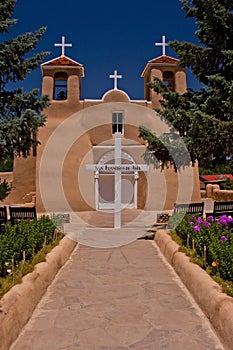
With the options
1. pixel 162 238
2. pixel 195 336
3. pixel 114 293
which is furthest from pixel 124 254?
pixel 195 336

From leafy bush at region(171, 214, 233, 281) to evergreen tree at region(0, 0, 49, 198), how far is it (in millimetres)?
4735

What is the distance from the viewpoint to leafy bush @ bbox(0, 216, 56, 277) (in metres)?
6.29

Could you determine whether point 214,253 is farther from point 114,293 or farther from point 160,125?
point 160,125

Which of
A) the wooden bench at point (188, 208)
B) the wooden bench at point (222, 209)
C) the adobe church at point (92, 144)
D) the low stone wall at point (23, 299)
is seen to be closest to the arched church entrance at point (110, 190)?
the adobe church at point (92, 144)

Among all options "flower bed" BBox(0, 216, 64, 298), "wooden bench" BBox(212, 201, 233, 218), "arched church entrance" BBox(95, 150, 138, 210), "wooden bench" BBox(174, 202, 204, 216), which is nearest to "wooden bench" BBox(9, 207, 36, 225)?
"flower bed" BBox(0, 216, 64, 298)

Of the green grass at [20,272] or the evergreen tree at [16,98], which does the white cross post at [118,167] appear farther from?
the green grass at [20,272]

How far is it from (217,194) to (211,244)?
18213mm

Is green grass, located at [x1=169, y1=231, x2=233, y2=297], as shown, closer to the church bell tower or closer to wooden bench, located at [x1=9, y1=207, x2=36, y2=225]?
wooden bench, located at [x1=9, y1=207, x2=36, y2=225]

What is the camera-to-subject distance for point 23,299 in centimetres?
→ 508

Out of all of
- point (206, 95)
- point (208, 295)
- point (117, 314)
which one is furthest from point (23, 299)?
point (206, 95)

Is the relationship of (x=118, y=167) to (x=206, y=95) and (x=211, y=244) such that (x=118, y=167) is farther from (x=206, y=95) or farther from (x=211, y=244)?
(x=211, y=244)

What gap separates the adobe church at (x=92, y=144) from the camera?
20469 mm

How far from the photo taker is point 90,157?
21.2 metres

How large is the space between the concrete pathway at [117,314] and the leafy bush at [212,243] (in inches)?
25.6
